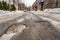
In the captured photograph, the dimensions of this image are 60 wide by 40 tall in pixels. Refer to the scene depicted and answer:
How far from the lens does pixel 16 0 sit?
22.7 ft

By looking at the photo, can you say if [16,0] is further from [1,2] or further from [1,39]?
[1,39]

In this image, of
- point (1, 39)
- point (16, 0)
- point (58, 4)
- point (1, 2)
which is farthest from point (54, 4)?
point (16, 0)

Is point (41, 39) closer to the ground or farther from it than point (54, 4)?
closer to the ground

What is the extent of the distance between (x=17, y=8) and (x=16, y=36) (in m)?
5.64

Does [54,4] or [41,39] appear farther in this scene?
[54,4]

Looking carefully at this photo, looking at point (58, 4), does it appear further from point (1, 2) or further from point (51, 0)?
point (1, 2)

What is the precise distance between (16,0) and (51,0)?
151 inches

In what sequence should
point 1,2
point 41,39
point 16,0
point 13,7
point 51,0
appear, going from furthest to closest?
1. point 16,0
2. point 13,7
3. point 1,2
4. point 51,0
5. point 41,39

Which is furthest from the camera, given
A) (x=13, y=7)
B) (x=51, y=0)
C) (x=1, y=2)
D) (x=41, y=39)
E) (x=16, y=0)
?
(x=16, y=0)

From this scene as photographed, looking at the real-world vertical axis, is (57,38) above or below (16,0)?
below

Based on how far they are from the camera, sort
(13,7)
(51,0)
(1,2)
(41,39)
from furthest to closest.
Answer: (13,7), (1,2), (51,0), (41,39)

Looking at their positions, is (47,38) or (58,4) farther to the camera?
(58,4)

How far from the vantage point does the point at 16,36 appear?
74 centimetres

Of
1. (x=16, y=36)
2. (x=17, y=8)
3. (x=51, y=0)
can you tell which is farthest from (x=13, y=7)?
(x=16, y=36)
